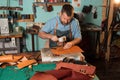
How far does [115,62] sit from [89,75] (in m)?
2.97

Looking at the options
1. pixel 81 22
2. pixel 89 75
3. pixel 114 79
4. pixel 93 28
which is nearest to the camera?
pixel 89 75

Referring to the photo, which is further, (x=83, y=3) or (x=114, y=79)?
(x=83, y=3)

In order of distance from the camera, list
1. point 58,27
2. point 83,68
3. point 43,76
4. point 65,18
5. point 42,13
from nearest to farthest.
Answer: point 43,76 < point 83,68 < point 65,18 < point 58,27 < point 42,13

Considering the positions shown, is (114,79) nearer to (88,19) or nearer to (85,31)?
(85,31)

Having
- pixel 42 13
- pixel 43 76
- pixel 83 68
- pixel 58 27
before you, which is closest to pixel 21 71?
pixel 43 76

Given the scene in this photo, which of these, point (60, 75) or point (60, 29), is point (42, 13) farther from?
point (60, 75)

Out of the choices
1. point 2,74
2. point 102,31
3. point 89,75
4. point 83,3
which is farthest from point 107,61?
point 2,74

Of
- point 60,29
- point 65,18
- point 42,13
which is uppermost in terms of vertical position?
point 42,13

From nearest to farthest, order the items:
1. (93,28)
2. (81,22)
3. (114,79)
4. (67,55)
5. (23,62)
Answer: (23,62)
(67,55)
(114,79)
(93,28)
(81,22)

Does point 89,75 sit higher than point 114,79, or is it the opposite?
point 89,75

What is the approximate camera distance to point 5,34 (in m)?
3.80

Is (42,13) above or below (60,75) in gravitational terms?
above

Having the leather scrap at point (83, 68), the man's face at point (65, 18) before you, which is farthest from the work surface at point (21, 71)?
the man's face at point (65, 18)

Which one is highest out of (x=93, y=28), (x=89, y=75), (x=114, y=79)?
(x=93, y=28)
